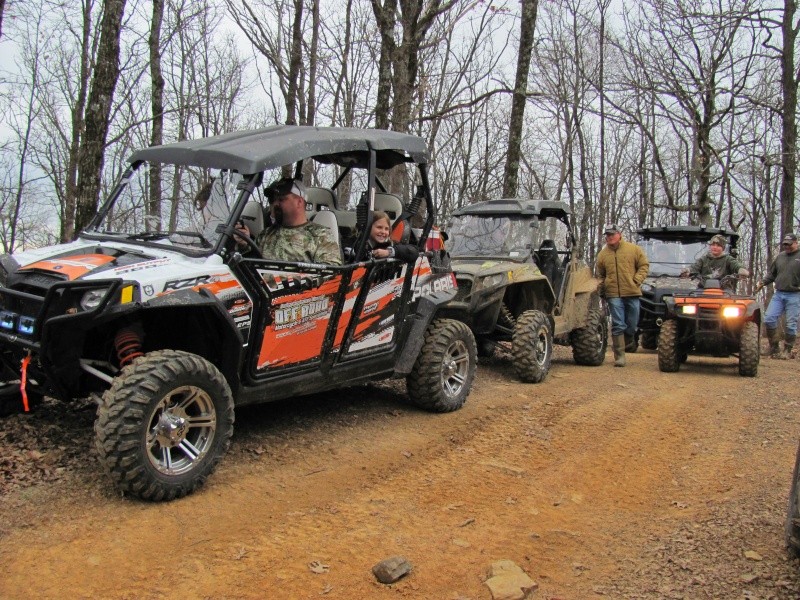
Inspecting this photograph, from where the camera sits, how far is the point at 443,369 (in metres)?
6.21

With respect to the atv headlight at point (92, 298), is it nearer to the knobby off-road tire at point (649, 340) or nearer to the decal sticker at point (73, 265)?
the decal sticker at point (73, 265)

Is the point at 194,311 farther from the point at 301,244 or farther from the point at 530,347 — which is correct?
the point at 530,347

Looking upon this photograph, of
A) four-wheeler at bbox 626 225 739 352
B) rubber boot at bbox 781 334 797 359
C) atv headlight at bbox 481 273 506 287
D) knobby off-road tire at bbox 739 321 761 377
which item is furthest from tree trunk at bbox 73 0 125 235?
rubber boot at bbox 781 334 797 359

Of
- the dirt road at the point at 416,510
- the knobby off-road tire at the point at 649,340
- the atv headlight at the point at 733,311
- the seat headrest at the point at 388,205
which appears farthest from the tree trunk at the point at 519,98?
the dirt road at the point at 416,510

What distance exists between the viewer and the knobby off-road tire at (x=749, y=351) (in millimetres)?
9031

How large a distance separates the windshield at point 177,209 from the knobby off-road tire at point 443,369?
237 centimetres

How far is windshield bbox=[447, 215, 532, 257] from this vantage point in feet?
29.0

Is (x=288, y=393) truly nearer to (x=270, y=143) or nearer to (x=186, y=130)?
(x=270, y=143)

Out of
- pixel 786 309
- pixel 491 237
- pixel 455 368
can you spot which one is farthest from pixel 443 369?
pixel 786 309

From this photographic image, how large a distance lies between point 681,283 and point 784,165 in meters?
7.13

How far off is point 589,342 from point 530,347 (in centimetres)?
226

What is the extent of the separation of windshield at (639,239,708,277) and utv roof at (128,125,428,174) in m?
8.69

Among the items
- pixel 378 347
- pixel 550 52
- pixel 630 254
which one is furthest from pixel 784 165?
pixel 378 347

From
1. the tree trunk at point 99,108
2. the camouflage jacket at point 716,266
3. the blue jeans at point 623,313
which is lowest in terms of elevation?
the blue jeans at point 623,313
